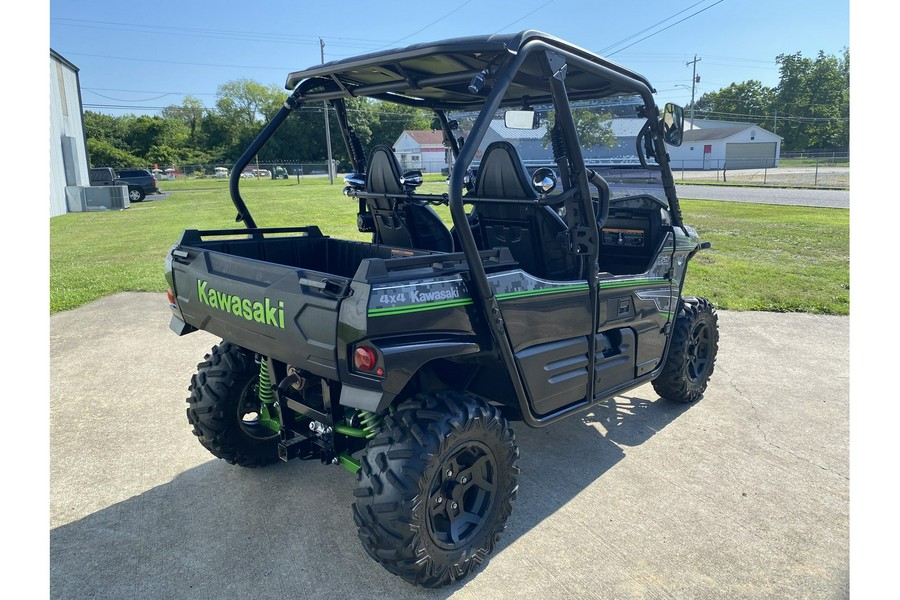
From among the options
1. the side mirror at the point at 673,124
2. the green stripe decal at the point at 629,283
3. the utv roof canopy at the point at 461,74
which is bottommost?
the green stripe decal at the point at 629,283

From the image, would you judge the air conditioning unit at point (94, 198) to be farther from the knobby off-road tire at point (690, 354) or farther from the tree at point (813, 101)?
the tree at point (813, 101)

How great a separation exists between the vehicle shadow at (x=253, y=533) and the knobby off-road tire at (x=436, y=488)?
0.18 meters

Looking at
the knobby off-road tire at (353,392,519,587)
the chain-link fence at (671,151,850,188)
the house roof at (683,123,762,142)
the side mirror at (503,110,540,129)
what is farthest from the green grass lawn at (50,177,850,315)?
the house roof at (683,123,762,142)

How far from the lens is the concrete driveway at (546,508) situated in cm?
266

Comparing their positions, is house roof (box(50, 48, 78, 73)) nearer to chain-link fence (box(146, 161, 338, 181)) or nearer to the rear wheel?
the rear wheel

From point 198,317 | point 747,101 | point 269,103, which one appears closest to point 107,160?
point 269,103

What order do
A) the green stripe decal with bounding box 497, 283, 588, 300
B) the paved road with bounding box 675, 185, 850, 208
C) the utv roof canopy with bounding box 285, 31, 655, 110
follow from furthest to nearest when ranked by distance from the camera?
the paved road with bounding box 675, 185, 850, 208, the green stripe decal with bounding box 497, 283, 588, 300, the utv roof canopy with bounding box 285, 31, 655, 110

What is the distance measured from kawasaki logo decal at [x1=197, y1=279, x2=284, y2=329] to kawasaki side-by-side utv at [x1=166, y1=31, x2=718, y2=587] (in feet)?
0.04

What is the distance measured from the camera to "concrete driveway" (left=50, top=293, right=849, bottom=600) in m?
2.66

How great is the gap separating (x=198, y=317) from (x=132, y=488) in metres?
1.14

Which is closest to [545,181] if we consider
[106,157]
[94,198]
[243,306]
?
[243,306]

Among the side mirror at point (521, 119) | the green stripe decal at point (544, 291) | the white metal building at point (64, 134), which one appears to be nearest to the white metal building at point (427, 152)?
the side mirror at point (521, 119)

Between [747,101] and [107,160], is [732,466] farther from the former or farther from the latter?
[747,101]

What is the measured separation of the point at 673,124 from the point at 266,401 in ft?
9.68
